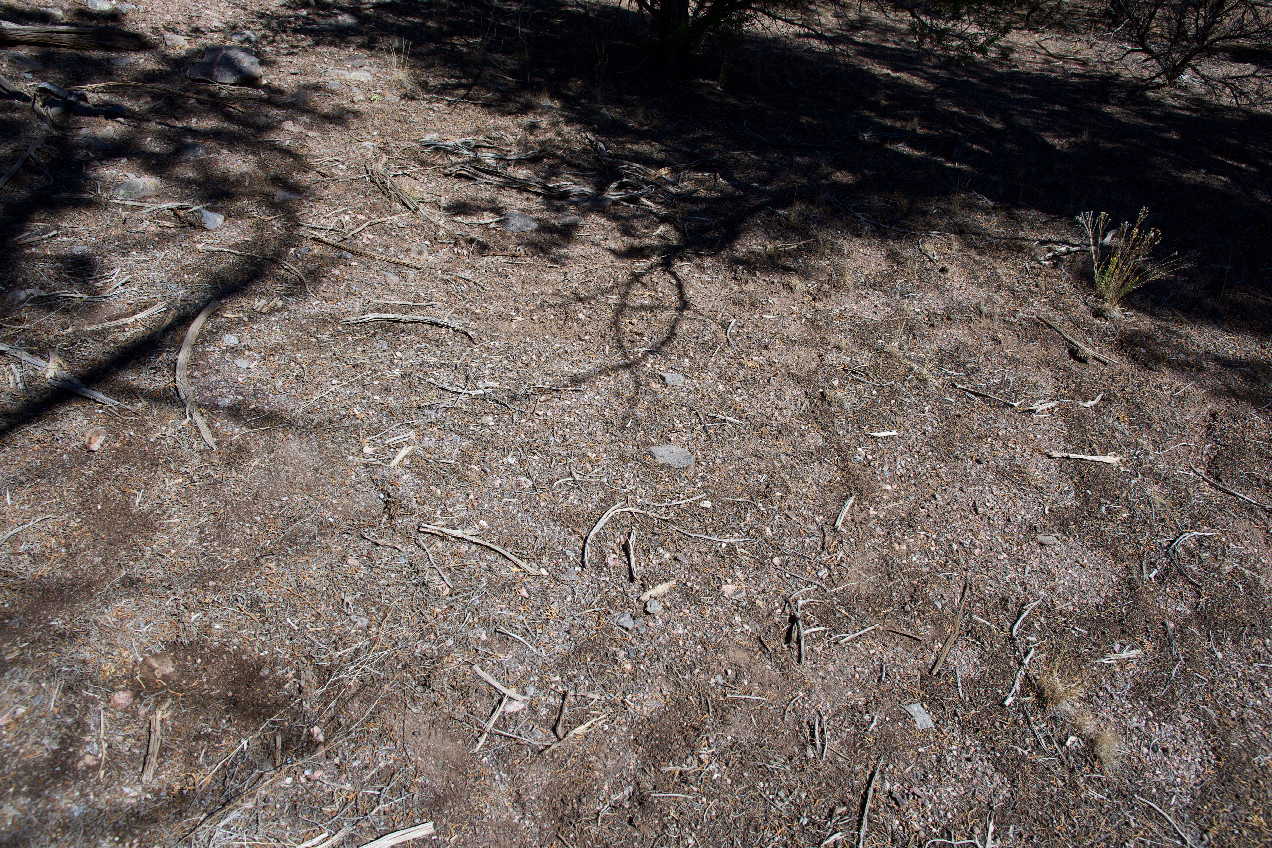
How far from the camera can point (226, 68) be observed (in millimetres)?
5168

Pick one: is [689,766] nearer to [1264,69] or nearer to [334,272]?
[334,272]

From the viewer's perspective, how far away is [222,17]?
6062 mm

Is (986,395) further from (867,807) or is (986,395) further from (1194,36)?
(1194,36)

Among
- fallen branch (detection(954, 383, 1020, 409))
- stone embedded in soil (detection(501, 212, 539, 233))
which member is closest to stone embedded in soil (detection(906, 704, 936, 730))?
fallen branch (detection(954, 383, 1020, 409))

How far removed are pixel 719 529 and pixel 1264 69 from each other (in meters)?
9.13

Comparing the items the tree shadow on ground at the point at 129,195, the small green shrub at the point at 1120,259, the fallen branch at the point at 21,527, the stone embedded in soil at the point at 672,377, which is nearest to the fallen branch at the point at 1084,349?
the small green shrub at the point at 1120,259

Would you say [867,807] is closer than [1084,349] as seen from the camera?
Yes

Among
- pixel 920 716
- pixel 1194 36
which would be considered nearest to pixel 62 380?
pixel 920 716

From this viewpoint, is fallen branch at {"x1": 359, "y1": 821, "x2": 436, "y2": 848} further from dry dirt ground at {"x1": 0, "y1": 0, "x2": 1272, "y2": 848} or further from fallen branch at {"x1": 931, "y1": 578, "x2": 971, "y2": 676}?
fallen branch at {"x1": 931, "y1": 578, "x2": 971, "y2": 676}

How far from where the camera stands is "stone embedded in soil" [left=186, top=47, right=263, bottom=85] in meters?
5.16

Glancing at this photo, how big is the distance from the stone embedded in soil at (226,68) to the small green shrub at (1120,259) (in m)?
5.55

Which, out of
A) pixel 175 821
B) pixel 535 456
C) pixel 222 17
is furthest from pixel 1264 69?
pixel 175 821

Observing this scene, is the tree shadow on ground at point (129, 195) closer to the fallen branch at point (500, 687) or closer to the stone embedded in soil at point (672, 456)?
the fallen branch at point (500, 687)

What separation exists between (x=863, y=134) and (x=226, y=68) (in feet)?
15.2
